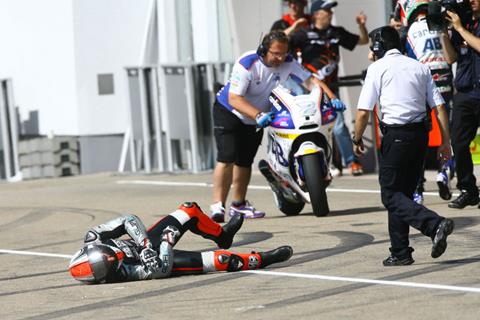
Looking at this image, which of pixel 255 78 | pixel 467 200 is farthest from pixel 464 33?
pixel 255 78

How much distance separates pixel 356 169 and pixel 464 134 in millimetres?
4320

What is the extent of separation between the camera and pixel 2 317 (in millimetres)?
8250

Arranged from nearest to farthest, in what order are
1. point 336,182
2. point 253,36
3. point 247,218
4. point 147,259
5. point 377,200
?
point 147,259, point 247,218, point 377,200, point 336,182, point 253,36

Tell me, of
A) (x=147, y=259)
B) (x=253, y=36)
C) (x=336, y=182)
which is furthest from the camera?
(x=253, y=36)

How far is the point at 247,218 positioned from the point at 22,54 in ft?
31.9

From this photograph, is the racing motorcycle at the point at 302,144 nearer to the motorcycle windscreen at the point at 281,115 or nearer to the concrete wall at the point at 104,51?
the motorcycle windscreen at the point at 281,115

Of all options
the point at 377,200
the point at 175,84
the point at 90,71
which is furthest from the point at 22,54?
the point at 377,200

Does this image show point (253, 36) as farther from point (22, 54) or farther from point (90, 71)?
point (22, 54)

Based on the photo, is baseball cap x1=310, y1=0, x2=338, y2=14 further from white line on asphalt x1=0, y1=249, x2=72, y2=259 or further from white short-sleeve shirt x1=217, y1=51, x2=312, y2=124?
white line on asphalt x1=0, y1=249, x2=72, y2=259

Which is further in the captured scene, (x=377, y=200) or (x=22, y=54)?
(x=22, y=54)

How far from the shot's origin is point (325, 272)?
9.24 meters

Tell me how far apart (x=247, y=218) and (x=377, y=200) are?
5.07 ft

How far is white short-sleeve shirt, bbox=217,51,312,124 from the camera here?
1267cm

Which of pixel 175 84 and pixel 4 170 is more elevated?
pixel 175 84
